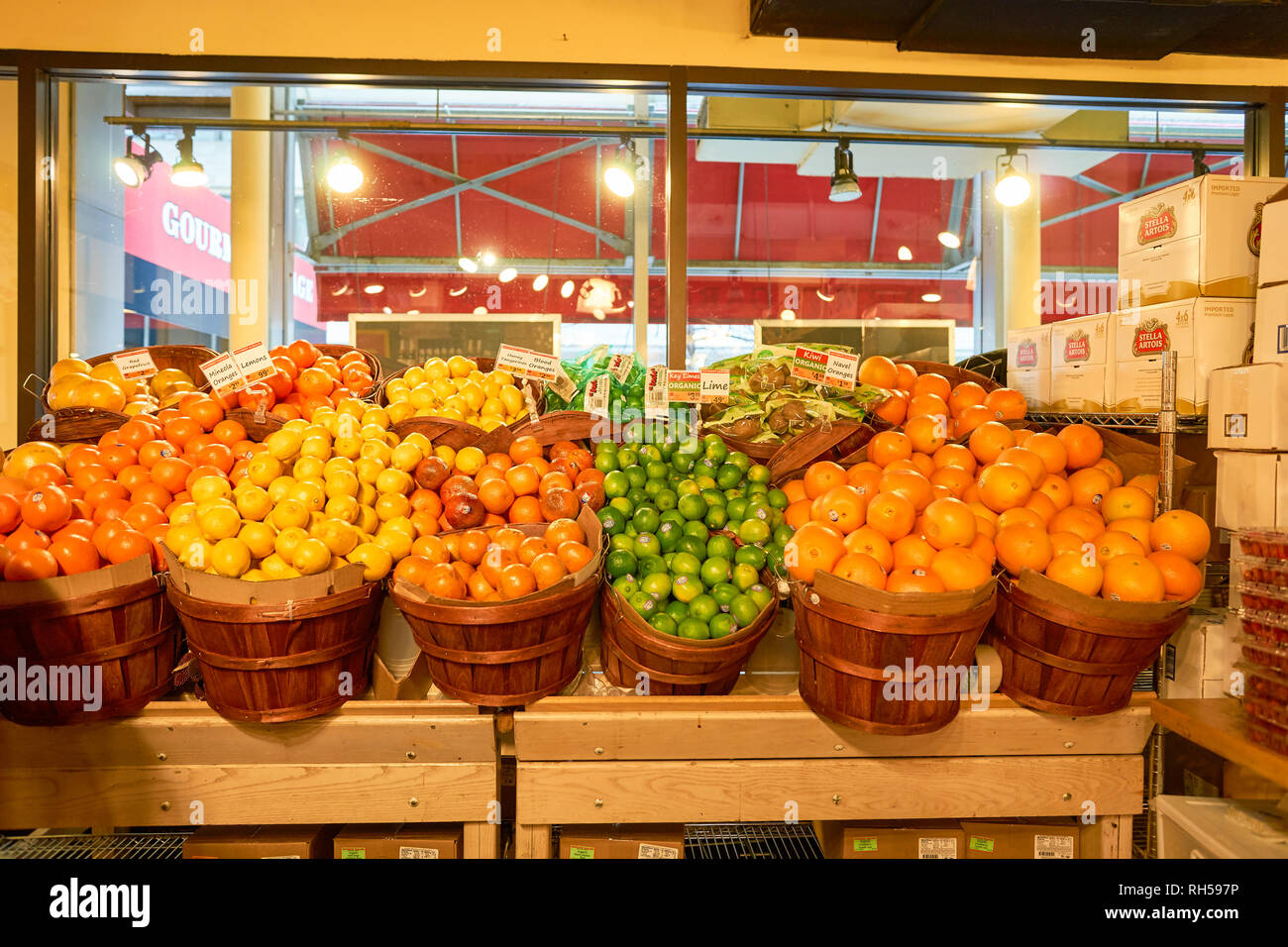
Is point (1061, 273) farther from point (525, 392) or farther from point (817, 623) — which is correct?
point (817, 623)

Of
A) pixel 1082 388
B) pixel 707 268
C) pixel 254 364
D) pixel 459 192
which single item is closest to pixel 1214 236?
pixel 1082 388

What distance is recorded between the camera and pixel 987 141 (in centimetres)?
483

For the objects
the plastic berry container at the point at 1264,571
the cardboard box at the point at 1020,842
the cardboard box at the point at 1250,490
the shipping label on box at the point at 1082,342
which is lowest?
the cardboard box at the point at 1020,842

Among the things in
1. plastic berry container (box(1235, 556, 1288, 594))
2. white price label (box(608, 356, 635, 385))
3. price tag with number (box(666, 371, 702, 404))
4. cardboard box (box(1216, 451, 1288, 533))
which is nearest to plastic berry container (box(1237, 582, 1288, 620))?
plastic berry container (box(1235, 556, 1288, 594))

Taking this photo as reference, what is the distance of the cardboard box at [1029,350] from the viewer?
3178 mm

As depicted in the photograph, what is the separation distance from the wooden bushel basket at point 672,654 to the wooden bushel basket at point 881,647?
0.18 meters

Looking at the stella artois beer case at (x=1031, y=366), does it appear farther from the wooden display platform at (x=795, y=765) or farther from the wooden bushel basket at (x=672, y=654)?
the wooden bushel basket at (x=672, y=654)

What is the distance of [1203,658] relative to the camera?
7.68ft

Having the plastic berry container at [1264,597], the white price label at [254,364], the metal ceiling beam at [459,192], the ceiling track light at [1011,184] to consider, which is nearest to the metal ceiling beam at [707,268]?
the metal ceiling beam at [459,192]

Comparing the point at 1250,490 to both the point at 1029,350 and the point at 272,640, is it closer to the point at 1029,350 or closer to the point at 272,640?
the point at 1029,350

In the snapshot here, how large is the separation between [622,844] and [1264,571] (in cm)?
165

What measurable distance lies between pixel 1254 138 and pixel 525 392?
322 centimetres
